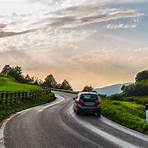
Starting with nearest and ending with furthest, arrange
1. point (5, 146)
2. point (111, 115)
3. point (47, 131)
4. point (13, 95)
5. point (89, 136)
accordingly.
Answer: point (5, 146) → point (89, 136) → point (47, 131) → point (111, 115) → point (13, 95)

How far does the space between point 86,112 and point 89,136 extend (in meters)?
14.6

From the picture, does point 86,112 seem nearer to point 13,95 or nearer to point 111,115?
point 111,115

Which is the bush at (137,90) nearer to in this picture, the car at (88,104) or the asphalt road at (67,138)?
the car at (88,104)

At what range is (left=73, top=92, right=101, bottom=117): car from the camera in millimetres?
34000

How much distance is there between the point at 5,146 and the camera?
51.6 feet

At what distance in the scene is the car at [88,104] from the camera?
3400cm

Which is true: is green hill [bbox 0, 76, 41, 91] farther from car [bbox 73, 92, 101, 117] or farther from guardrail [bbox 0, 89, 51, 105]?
car [bbox 73, 92, 101, 117]

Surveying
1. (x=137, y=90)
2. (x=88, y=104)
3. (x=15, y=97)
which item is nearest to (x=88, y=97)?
(x=88, y=104)

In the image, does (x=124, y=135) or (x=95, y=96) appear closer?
(x=124, y=135)

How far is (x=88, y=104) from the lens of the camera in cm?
3438

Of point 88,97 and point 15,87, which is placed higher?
point 15,87

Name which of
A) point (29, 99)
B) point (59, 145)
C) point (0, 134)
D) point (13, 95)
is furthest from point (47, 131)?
point (29, 99)

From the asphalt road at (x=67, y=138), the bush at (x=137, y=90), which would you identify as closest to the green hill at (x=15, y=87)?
the asphalt road at (x=67, y=138)

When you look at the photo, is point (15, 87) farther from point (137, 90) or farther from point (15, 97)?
point (137, 90)
